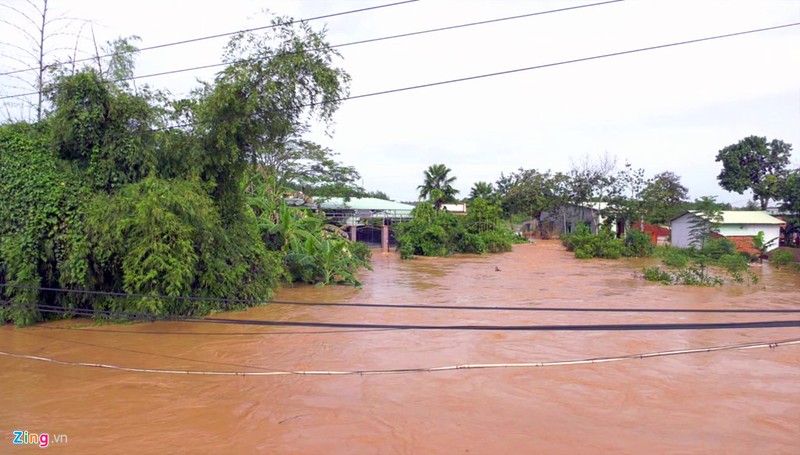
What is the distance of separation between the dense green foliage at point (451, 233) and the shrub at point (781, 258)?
1319 centimetres

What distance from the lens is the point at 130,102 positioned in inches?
452

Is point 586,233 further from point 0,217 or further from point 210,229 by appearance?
point 0,217

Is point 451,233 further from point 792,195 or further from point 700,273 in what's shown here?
point 792,195

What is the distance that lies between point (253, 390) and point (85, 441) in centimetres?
215

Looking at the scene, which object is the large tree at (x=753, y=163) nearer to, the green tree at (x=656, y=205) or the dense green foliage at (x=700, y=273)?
the green tree at (x=656, y=205)

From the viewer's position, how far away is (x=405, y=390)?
7.58 metres

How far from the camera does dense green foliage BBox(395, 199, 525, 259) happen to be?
29344mm

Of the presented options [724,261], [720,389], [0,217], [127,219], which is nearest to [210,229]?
[127,219]

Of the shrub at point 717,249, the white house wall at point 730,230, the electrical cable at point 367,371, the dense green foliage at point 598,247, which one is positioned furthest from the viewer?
the white house wall at point 730,230

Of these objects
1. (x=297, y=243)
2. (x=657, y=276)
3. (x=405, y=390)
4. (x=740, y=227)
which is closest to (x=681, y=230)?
(x=740, y=227)

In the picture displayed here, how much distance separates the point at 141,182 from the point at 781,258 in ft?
86.7

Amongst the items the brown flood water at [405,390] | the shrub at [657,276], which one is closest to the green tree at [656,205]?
the shrub at [657,276]

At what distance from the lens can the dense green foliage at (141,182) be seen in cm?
1045

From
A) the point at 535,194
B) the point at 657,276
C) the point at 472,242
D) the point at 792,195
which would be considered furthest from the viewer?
the point at 535,194
